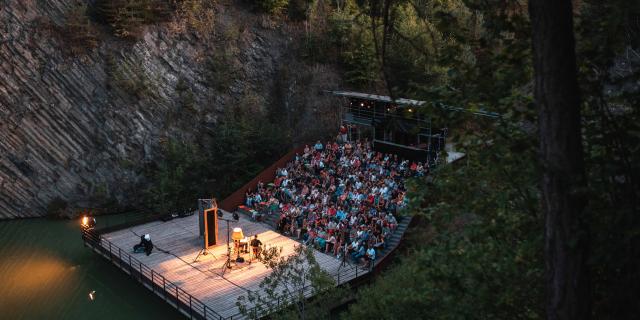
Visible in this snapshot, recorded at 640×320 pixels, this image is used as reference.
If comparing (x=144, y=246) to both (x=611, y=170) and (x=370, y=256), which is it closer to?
(x=370, y=256)

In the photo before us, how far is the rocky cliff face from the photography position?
25.9 m

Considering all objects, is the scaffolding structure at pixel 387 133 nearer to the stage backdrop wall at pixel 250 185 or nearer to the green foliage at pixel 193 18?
the stage backdrop wall at pixel 250 185

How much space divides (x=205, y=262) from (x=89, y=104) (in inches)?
526

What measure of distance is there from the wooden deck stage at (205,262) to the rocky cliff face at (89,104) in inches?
255

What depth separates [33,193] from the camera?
26172 mm

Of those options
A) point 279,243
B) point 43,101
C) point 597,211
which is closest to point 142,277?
point 279,243

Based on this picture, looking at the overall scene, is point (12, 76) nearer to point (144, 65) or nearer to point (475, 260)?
point (144, 65)

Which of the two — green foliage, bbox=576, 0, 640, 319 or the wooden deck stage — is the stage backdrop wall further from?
green foliage, bbox=576, 0, 640, 319

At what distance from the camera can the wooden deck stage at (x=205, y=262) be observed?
1642 cm

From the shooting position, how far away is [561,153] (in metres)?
4.31

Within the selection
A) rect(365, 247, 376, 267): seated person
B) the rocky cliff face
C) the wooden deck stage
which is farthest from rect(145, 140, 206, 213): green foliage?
rect(365, 247, 376, 267): seated person

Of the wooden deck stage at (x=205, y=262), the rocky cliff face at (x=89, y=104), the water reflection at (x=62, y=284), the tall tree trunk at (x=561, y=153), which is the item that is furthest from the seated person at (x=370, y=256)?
the rocky cliff face at (x=89, y=104)

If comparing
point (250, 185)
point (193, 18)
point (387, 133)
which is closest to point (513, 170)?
point (387, 133)

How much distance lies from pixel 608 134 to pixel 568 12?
120 cm
